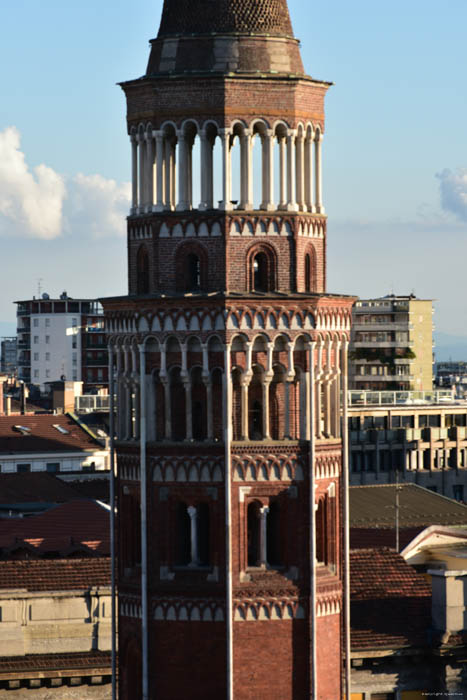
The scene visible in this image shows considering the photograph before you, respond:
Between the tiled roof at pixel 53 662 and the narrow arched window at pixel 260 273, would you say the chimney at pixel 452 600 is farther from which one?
the narrow arched window at pixel 260 273

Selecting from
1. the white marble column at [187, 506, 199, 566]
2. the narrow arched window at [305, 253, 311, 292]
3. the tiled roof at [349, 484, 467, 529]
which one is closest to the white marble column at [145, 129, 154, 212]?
the narrow arched window at [305, 253, 311, 292]

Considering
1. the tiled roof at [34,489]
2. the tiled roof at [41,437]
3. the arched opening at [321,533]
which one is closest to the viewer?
the arched opening at [321,533]

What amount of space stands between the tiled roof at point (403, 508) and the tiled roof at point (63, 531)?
29.4 m

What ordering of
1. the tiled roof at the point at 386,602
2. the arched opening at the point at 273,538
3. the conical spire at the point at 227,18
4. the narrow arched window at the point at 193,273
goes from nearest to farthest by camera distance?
the narrow arched window at the point at 193,273 → the arched opening at the point at 273,538 → the conical spire at the point at 227,18 → the tiled roof at the point at 386,602

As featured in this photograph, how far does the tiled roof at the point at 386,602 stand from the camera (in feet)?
227

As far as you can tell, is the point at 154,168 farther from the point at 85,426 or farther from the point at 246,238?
the point at 85,426

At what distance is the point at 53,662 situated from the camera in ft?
230

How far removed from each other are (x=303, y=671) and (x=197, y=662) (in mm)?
2990

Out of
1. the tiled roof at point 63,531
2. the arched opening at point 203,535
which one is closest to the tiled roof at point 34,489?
the tiled roof at point 63,531

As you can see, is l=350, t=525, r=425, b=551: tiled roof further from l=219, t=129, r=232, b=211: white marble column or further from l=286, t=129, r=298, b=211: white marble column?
l=219, t=129, r=232, b=211: white marble column

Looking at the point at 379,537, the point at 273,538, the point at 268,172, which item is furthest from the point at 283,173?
the point at 379,537

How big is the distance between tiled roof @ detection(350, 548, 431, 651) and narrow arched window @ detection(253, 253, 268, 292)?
15.9 metres

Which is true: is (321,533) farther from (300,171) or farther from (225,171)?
(225,171)

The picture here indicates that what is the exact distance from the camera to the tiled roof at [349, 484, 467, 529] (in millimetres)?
128500
